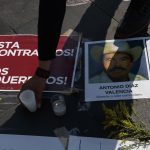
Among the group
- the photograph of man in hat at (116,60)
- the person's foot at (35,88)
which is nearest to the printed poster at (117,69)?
the photograph of man in hat at (116,60)

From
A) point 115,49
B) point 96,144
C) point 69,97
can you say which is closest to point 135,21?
point 115,49

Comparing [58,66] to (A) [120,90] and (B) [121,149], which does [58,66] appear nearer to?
(A) [120,90]

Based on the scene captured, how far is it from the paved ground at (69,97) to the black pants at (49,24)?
21 cm

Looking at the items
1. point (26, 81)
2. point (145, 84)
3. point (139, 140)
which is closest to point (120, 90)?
point (145, 84)

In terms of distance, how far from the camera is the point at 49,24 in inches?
57.6

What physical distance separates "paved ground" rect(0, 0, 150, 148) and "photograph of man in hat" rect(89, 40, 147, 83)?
3.2 inches

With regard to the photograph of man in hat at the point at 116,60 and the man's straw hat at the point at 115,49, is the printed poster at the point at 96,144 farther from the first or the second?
the man's straw hat at the point at 115,49

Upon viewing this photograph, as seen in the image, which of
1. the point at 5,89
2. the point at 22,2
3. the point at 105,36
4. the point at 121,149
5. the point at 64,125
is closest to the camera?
the point at 121,149

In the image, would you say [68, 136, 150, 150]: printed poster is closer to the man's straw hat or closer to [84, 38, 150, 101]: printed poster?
[84, 38, 150, 101]: printed poster

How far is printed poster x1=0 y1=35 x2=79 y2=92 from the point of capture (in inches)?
65.9

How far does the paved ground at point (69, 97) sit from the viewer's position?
1.54 m

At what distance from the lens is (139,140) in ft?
4.75

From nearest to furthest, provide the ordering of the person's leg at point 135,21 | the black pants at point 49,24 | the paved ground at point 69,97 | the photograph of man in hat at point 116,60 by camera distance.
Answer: the black pants at point 49,24
the paved ground at point 69,97
the photograph of man in hat at point 116,60
the person's leg at point 135,21

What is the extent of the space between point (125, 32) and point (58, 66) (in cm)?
31
